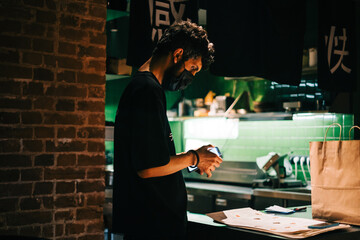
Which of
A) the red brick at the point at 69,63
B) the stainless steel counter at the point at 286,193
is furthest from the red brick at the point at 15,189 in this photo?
the stainless steel counter at the point at 286,193

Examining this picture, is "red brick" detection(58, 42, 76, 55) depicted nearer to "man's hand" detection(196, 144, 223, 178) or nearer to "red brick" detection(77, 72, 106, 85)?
"red brick" detection(77, 72, 106, 85)

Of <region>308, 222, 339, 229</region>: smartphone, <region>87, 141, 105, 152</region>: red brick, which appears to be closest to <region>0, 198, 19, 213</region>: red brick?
<region>87, 141, 105, 152</region>: red brick

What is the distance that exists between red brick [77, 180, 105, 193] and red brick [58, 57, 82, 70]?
760mm

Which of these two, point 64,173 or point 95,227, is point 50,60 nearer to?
point 64,173

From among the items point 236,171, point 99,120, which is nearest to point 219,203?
point 236,171

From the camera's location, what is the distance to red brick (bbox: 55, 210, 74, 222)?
112 inches

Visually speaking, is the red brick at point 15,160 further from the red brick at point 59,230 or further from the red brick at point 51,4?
the red brick at point 51,4

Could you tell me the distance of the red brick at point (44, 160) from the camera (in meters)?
2.77

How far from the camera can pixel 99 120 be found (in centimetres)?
300

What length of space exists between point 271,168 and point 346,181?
3.20m

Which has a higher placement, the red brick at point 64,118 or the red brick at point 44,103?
the red brick at point 44,103

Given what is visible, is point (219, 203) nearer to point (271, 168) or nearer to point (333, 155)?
point (271, 168)

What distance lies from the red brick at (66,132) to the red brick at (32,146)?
13 centimetres

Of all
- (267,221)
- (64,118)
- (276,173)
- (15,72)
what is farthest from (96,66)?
(276,173)
